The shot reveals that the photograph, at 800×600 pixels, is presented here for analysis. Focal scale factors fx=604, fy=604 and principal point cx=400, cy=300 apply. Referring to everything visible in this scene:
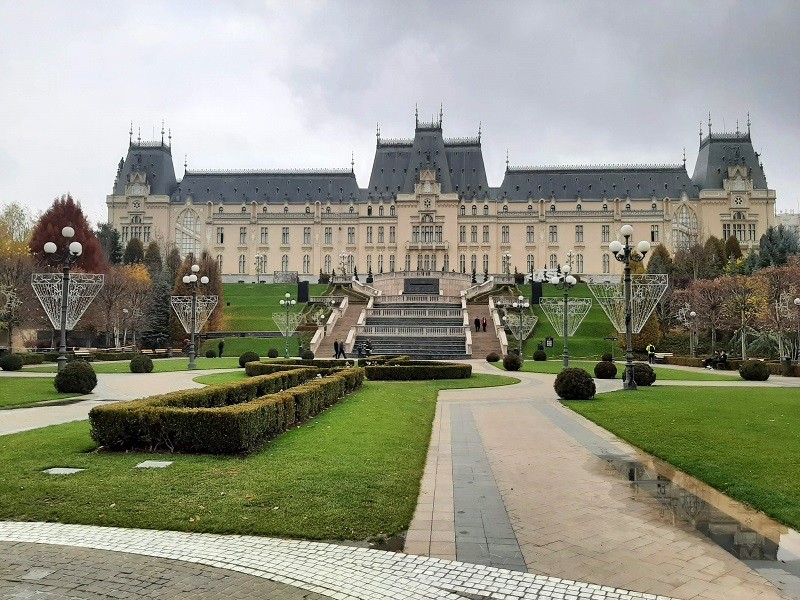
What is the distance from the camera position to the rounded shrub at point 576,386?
19.8 metres

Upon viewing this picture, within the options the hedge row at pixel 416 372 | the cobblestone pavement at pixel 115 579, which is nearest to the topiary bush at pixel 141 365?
the hedge row at pixel 416 372

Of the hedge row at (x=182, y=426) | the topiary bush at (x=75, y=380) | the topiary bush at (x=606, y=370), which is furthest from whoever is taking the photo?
the topiary bush at (x=606, y=370)

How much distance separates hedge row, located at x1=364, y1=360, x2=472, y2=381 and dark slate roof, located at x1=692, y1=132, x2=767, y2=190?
83080mm

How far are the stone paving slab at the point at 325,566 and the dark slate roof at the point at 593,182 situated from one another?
9662 cm

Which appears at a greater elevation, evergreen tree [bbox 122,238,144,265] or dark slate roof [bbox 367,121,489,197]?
dark slate roof [bbox 367,121,489,197]

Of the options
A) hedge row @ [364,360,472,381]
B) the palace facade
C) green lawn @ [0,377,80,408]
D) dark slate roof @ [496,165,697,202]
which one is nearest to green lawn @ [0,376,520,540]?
green lawn @ [0,377,80,408]

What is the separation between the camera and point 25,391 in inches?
799

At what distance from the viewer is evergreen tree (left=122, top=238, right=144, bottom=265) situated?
84375mm

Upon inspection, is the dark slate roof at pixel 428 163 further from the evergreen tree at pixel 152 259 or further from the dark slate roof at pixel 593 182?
the evergreen tree at pixel 152 259

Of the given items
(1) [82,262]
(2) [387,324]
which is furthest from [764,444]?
(1) [82,262]

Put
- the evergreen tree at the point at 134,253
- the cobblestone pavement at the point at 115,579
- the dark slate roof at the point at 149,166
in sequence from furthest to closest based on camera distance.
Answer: the dark slate roof at the point at 149,166
the evergreen tree at the point at 134,253
the cobblestone pavement at the point at 115,579

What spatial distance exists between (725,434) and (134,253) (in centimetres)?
8542

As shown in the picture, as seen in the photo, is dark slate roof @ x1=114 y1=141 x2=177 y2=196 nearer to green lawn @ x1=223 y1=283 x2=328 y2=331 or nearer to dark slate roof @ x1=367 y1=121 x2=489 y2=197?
green lawn @ x1=223 y1=283 x2=328 y2=331

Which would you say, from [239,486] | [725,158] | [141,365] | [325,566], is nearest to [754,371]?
[239,486]
